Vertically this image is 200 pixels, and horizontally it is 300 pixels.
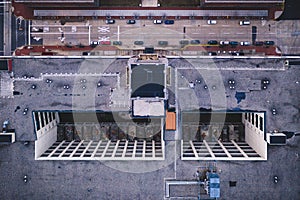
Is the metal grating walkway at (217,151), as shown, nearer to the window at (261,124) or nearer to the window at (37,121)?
the window at (261,124)

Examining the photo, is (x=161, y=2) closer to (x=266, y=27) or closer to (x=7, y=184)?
(x=266, y=27)

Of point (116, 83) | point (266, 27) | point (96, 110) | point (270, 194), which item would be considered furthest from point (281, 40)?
point (96, 110)

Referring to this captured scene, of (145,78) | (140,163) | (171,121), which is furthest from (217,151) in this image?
(145,78)

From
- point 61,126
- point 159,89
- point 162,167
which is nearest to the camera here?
point 159,89

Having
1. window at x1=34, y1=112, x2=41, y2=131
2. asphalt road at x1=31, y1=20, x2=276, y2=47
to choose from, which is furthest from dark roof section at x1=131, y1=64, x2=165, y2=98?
asphalt road at x1=31, y1=20, x2=276, y2=47

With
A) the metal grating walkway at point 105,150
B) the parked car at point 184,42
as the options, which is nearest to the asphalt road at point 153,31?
the parked car at point 184,42

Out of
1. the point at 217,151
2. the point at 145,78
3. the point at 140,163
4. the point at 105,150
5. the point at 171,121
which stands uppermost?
the point at 145,78

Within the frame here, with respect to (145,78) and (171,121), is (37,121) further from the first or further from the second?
(171,121)

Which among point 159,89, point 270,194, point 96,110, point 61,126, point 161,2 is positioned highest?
point 161,2
